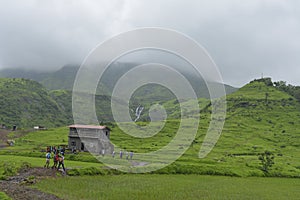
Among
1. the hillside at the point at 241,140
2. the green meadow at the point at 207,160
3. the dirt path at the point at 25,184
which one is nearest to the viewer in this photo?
the dirt path at the point at 25,184

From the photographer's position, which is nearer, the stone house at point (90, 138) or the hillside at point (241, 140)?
the hillside at point (241, 140)

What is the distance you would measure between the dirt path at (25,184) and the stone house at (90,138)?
110 feet

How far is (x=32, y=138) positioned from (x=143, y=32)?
231 ft

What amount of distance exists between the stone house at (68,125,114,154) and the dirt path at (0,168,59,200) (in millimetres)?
33420

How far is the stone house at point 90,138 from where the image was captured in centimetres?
6619

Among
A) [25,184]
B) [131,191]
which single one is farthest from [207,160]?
[25,184]

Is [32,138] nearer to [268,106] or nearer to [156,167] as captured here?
[156,167]

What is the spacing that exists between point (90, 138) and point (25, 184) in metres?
40.6

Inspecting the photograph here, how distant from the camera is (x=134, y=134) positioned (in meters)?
97.1

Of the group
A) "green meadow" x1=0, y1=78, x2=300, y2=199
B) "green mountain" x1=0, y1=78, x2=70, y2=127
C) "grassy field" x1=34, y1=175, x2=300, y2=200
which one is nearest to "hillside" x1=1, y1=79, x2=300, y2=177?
"green meadow" x1=0, y1=78, x2=300, y2=199

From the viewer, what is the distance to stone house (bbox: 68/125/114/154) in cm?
6619

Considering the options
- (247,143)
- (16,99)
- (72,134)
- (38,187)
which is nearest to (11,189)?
(38,187)

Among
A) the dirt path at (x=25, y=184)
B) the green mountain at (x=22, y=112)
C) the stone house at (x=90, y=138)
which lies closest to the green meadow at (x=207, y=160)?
the dirt path at (x=25, y=184)

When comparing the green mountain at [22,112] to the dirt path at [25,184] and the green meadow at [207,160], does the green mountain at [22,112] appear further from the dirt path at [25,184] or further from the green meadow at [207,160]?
the dirt path at [25,184]
